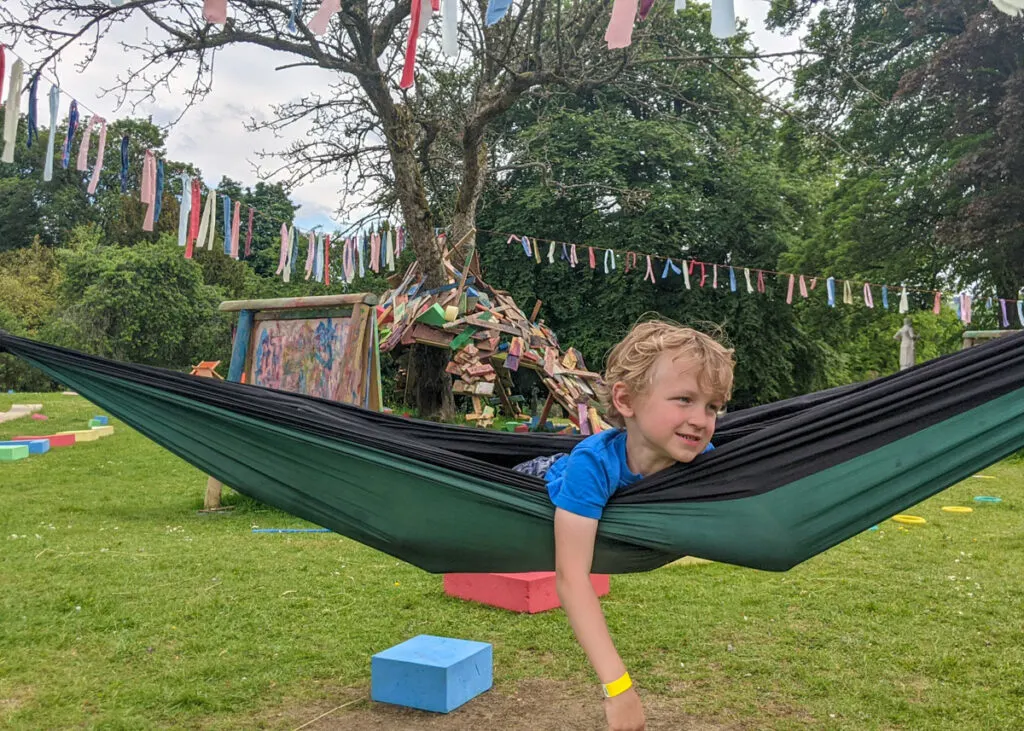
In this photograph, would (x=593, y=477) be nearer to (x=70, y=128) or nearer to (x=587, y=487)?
(x=587, y=487)

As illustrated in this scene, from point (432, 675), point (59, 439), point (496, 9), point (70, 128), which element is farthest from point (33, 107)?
point (59, 439)

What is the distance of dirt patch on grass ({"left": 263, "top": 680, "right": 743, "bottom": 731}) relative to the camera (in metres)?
2.35

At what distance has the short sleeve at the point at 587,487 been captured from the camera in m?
1.53

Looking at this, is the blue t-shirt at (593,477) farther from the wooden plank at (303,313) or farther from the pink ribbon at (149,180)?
the pink ribbon at (149,180)

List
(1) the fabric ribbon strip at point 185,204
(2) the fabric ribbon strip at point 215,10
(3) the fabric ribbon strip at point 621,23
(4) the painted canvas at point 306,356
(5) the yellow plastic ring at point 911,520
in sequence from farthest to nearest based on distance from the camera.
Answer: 1. (5) the yellow plastic ring at point 911,520
2. (1) the fabric ribbon strip at point 185,204
3. (4) the painted canvas at point 306,356
4. (2) the fabric ribbon strip at point 215,10
5. (3) the fabric ribbon strip at point 621,23

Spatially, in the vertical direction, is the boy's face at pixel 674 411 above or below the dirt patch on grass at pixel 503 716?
above

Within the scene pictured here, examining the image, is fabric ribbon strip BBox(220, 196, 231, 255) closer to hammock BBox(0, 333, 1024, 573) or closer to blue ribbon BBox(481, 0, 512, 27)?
blue ribbon BBox(481, 0, 512, 27)

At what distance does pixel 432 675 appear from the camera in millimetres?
2457

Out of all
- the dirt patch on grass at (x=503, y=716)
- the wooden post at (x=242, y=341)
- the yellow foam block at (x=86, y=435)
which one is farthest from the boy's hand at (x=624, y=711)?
the yellow foam block at (x=86, y=435)

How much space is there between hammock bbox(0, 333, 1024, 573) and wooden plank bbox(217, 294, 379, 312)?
288 cm

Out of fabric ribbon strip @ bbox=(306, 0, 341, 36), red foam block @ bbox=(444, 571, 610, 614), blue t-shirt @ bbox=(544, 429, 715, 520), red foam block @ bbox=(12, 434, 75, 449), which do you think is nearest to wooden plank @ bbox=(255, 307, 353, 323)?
fabric ribbon strip @ bbox=(306, 0, 341, 36)

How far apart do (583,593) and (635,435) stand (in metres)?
0.32

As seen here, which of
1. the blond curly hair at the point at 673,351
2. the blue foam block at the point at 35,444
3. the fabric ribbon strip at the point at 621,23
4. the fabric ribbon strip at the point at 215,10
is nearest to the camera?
the blond curly hair at the point at 673,351

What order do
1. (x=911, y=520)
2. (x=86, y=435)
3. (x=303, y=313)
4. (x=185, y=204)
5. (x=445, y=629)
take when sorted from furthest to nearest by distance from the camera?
(x=86, y=435), (x=911, y=520), (x=185, y=204), (x=303, y=313), (x=445, y=629)
